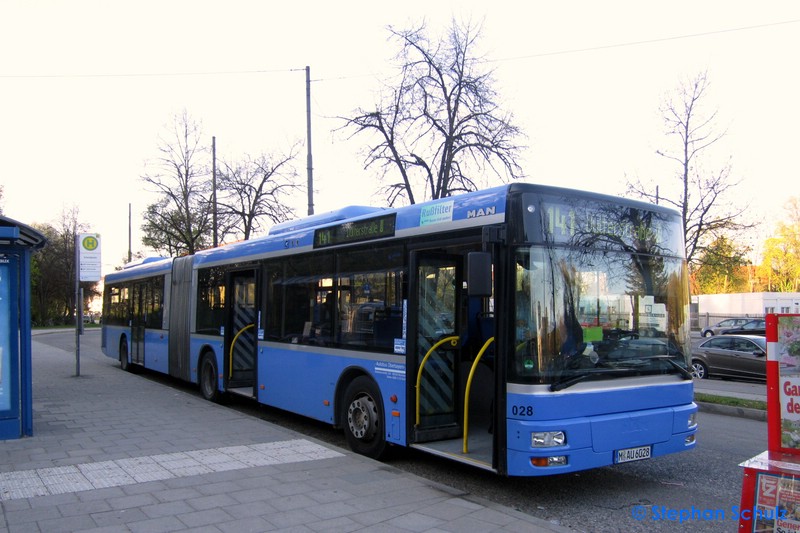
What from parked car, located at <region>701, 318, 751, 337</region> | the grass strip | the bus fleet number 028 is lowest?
parked car, located at <region>701, 318, 751, 337</region>

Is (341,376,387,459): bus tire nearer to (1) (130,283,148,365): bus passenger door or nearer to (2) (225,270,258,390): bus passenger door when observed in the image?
(2) (225,270,258,390): bus passenger door

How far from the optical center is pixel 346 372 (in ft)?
26.3

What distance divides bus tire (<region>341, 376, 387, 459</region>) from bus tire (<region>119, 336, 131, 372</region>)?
12.1 meters

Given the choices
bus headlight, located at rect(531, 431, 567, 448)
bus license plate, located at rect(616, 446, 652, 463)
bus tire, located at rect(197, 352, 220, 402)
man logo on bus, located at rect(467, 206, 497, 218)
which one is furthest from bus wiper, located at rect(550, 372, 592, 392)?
bus tire, located at rect(197, 352, 220, 402)

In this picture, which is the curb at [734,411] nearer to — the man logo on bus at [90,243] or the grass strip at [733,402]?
the grass strip at [733,402]

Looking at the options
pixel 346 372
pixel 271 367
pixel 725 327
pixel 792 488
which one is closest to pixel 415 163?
pixel 271 367

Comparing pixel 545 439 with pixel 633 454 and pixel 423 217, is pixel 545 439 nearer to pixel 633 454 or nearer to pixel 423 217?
pixel 633 454

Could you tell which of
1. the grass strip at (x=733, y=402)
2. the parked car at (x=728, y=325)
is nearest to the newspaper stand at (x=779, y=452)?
the grass strip at (x=733, y=402)

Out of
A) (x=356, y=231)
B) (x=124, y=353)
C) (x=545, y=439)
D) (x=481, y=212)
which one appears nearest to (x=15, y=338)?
(x=356, y=231)

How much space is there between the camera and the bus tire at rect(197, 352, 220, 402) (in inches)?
471

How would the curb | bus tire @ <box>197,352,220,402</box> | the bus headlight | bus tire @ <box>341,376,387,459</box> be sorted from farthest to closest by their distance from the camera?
bus tire @ <box>197,352,220,402</box>, the curb, bus tire @ <box>341,376,387,459</box>, the bus headlight

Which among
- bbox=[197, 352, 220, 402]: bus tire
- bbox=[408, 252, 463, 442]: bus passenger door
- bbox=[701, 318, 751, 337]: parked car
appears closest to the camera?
bbox=[408, 252, 463, 442]: bus passenger door

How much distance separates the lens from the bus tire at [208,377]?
39.2 ft

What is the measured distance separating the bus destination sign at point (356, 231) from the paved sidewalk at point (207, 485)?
8.73ft
